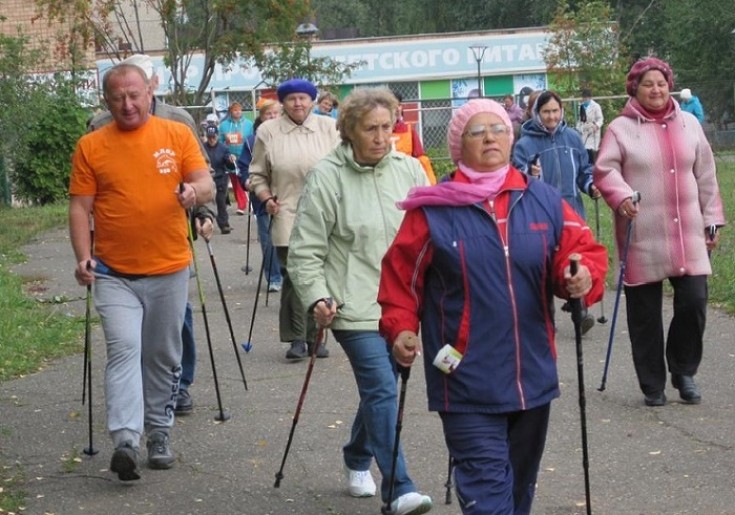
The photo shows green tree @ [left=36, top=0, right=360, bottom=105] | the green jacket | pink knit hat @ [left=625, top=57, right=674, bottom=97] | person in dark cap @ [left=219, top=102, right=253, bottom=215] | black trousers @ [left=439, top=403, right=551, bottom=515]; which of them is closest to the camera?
black trousers @ [left=439, top=403, right=551, bottom=515]

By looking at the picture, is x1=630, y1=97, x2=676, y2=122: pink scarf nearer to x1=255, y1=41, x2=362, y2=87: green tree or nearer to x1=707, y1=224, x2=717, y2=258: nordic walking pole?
x1=707, y1=224, x2=717, y2=258: nordic walking pole

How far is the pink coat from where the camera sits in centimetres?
839

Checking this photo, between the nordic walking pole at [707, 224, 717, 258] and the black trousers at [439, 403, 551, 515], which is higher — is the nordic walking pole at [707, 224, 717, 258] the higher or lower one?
the higher one

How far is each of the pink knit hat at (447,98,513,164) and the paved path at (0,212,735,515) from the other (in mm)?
2097

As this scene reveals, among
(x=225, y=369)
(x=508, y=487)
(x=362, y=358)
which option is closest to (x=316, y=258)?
(x=362, y=358)

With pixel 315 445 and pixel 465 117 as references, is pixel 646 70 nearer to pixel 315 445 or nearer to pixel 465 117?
pixel 315 445

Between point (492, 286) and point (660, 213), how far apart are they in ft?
12.7

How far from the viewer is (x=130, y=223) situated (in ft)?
23.0

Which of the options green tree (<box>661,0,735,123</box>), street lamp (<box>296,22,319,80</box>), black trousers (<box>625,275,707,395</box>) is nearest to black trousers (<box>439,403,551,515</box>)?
black trousers (<box>625,275,707,395</box>)

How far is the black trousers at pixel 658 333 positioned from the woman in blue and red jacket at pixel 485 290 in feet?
12.0

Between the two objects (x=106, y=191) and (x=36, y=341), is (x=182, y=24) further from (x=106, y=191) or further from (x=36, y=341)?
(x=106, y=191)

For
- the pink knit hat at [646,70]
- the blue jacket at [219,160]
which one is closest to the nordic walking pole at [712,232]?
the pink knit hat at [646,70]

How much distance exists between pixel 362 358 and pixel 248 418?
254 centimetres

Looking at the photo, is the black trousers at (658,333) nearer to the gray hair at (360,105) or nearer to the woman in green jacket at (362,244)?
the woman in green jacket at (362,244)
